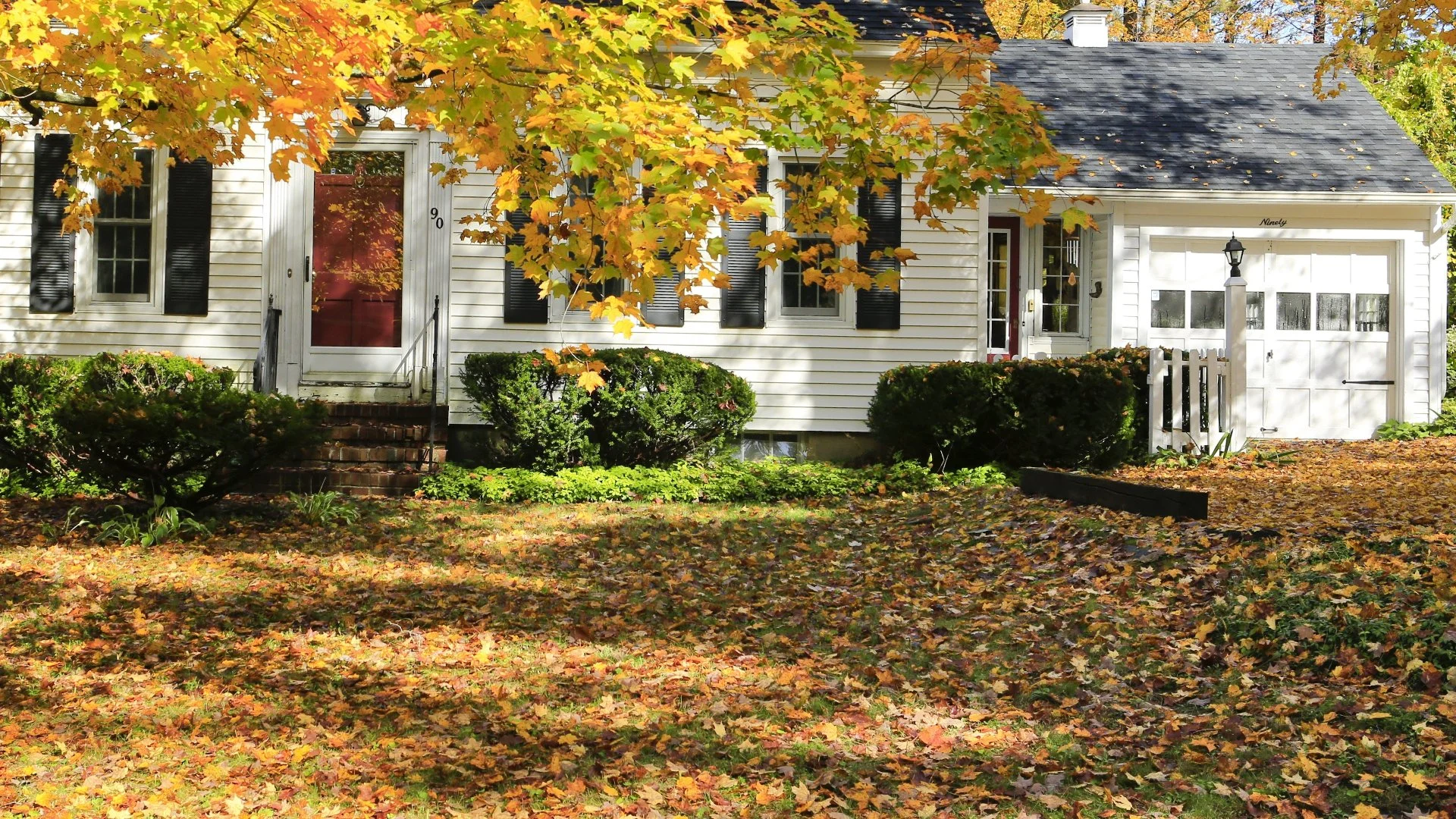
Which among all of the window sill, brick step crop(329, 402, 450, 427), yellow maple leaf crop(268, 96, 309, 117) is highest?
yellow maple leaf crop(268, 96, 309, 117)

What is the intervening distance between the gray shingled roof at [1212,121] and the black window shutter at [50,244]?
406 inches

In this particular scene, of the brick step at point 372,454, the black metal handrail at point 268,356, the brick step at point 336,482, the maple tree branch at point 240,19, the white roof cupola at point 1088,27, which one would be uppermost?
the white roof cupola at point 1088,27

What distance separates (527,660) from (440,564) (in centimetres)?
241

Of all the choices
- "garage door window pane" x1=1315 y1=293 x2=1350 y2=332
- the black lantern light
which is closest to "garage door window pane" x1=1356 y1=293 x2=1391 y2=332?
"garage door window pane" x1=1315 y1=293 x2=1350 y2=332

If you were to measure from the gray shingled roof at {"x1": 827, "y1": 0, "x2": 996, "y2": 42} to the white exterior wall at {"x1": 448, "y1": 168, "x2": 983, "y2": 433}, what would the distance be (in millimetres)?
1475

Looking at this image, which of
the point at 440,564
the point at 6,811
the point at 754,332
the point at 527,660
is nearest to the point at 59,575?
the point at 440,564

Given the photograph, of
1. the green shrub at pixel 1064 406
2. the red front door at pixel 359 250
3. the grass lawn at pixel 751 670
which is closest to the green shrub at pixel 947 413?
the green shrub at pixel 1064 406

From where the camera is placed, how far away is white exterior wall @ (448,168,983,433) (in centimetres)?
1196

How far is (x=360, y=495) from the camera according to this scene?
1055 cm

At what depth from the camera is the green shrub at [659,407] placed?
10820 millimetres

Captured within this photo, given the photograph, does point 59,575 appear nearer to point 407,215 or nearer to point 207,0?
point 207,0

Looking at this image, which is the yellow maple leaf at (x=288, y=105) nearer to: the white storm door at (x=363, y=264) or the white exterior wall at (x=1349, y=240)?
the white storm door at (x=363, y=264)

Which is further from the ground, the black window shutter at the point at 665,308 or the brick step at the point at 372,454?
the black window shutter at the point at 665,308

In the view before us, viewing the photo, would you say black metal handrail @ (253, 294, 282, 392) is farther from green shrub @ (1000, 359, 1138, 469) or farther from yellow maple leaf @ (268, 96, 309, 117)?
yellow maple leaf @ (268, 96, 309, 117)
